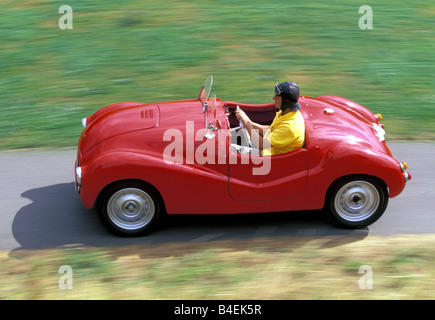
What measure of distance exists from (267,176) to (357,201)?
3.24 ft

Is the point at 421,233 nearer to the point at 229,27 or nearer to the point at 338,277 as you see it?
the point at 338,277

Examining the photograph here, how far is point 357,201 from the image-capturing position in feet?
18.9

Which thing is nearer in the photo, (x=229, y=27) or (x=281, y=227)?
(x=281, y=227)

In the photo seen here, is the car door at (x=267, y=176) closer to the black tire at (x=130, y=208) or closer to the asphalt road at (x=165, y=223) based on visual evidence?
the asphalt road at (x=165, y=223)

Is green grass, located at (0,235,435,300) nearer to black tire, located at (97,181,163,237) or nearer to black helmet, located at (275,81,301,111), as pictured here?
black tire, located at (97,181,163,237)

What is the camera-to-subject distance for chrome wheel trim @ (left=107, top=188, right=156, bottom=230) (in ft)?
18.1

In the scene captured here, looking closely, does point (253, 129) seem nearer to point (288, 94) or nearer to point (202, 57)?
point (288, 94)

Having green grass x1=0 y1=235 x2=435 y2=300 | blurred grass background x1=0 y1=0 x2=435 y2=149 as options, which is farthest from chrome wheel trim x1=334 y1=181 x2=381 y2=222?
blurred grass background x1=0 y1=0 x2=435 y2=149

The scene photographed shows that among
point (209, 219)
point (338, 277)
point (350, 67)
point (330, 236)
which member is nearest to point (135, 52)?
point (350, 67)

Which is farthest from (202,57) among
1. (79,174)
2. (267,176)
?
(79,174)

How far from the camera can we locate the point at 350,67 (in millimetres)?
10375

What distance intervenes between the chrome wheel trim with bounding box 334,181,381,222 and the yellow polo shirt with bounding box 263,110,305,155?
0.66m

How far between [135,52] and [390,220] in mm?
6513

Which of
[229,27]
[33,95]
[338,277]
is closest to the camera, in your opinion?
[338,277]
